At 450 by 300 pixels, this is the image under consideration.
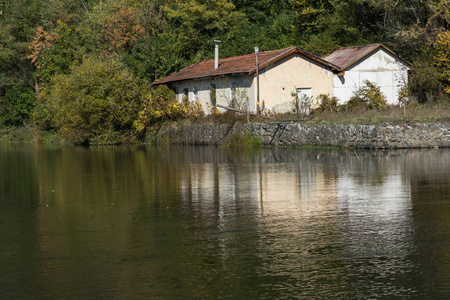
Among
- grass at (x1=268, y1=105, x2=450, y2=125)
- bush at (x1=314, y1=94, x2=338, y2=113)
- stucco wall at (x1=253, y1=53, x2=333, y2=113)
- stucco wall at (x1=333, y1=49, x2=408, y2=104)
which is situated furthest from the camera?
stucco wall at (x1=333, y1=49, x2=408, y2=104)

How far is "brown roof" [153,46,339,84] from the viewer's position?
135ft

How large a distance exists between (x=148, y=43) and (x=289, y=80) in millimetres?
16825

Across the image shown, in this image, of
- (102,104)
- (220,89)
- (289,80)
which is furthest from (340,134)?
(102,104)

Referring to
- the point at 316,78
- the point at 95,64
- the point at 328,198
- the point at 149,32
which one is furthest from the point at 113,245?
the point at 149,32

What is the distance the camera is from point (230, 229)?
38.0 ft

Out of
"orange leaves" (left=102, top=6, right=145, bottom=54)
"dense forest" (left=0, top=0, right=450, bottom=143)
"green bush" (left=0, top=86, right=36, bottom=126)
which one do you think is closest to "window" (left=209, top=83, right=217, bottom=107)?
"dense forest" (left=0, top=0, right=450, bottom=143)

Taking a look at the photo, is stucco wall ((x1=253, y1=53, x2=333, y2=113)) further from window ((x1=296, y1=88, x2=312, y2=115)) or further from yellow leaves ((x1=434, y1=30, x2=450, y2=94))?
yellow leaves ((x1=434, y1=30, x2=450, y2=94))

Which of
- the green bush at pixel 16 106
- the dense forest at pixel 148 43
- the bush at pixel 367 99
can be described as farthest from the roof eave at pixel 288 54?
the green bush at pixel 16 106

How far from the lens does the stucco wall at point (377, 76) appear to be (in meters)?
44.6

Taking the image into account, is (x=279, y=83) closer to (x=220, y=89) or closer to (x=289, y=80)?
(x=289, y=80)

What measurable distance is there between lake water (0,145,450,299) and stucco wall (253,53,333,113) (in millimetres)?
20978

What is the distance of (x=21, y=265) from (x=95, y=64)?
39117 millimetres

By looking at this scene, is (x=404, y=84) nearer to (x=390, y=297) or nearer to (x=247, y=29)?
(x=247, y=29)

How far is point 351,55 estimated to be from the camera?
4575 centimetres
